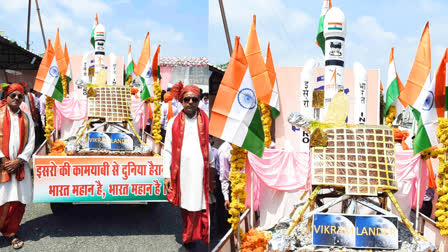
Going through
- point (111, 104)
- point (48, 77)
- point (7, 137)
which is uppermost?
point (48, 77)

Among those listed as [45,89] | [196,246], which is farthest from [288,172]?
[45,89]

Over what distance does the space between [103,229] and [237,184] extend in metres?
2.17

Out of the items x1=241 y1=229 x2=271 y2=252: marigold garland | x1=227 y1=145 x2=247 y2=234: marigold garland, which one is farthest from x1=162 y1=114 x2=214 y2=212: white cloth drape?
x1=241 y1=229 x2=271 y2=252: marigold garland

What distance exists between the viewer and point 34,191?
441cm

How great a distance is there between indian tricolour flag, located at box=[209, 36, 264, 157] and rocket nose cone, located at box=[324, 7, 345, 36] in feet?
5.49

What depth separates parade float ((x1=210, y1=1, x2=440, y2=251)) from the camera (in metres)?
3.04

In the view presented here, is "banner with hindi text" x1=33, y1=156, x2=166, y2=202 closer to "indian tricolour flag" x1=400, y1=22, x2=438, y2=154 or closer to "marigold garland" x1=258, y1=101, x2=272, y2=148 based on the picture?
"marigold garland" x1=258, y1=101, x2=272, y2=148

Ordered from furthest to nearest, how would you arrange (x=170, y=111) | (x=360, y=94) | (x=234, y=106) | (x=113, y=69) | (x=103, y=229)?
(x=113, y=69) → (x=170, y=111) → (x=360, y=94) → (x=103, y=229) → (x=234, y=106)

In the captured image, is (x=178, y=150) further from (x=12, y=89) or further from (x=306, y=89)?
(x=306, y=89)

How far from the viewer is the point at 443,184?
380 cm

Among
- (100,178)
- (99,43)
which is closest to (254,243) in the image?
(100,178)

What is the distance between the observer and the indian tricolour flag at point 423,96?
405 centimetres

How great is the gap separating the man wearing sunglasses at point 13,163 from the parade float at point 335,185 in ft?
7.36

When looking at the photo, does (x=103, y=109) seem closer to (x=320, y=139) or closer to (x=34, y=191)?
(x=34, y=191)
